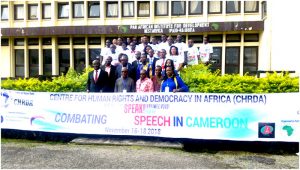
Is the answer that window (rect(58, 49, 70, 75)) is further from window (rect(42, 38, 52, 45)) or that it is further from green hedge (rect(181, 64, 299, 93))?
green hedge (rect(181, 64, 299, 93))

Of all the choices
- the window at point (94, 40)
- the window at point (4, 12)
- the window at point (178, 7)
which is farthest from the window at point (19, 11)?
the window at point (178, 7)

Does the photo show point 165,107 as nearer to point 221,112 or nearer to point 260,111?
point 221,112

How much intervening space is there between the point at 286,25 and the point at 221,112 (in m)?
7.50

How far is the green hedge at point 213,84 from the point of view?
8.70 meters

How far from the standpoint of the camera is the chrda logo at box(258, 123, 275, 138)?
8.30 meters

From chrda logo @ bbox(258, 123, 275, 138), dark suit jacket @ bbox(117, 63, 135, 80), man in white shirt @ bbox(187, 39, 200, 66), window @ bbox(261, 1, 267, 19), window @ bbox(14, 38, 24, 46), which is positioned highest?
window @ bbox(261, 1, 267, 19)

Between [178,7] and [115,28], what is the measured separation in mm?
4087

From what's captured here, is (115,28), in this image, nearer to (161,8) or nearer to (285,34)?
(161,8)

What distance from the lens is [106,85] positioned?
1030 cm

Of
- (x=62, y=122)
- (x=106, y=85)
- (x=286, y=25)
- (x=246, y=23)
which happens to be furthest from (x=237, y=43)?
(x=62, y=122)

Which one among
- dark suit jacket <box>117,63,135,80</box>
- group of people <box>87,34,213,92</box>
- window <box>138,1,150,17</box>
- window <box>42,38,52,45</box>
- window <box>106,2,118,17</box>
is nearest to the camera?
group of people <box>87,34,213,92</box>

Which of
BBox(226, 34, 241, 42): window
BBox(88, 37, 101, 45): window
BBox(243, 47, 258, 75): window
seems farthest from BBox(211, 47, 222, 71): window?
BBox(88, 37, 101, 45): window

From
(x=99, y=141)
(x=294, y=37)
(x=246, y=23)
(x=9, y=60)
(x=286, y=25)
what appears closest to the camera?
(x=99, y=141)

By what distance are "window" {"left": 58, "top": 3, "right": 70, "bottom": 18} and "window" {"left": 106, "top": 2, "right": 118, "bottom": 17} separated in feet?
9.13
